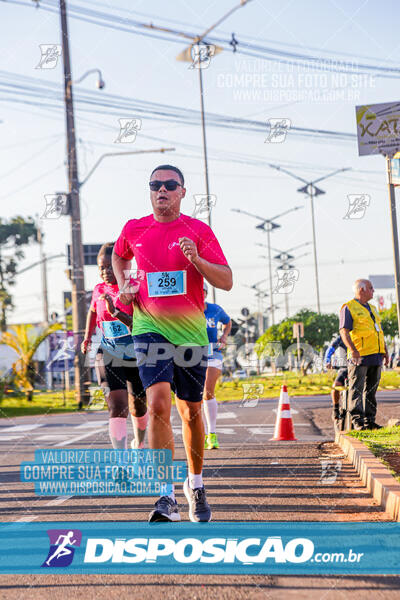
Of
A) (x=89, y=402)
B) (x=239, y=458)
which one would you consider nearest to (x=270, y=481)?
(x=239, y=458)

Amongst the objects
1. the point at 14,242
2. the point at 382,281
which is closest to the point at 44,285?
the point at 14,242

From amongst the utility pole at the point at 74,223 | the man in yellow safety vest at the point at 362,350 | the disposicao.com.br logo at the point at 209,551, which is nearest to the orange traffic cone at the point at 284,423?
the man in yellow safety vest at the point at 362,350

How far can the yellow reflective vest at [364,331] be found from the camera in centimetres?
1059

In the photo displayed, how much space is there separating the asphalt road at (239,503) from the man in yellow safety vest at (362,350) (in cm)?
65

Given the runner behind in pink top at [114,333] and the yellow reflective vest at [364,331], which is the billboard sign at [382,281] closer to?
the yellow reflective vest at [364,331]

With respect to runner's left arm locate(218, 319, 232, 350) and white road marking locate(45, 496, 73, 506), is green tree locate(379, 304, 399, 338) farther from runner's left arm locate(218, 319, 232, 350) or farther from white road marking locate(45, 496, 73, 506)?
white road marking locate(45, 496, 73, 506)

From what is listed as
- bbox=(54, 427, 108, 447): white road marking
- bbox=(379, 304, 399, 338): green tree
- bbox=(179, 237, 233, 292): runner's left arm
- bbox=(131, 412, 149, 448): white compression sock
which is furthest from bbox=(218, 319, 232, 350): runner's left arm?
bbox=(379, 304, 399, 338): green tree

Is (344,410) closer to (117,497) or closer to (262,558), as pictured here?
(117,497)

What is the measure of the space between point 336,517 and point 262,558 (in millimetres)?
1198

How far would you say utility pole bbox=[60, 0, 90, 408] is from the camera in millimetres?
21578

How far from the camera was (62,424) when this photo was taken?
55.9ft

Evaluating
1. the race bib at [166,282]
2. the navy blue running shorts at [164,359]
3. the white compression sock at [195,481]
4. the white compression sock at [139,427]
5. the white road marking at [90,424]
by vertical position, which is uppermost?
the race bib at [166,282]

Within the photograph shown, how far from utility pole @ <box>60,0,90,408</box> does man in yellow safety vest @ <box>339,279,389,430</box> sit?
473 inches

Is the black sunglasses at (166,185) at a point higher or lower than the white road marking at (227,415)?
higher
